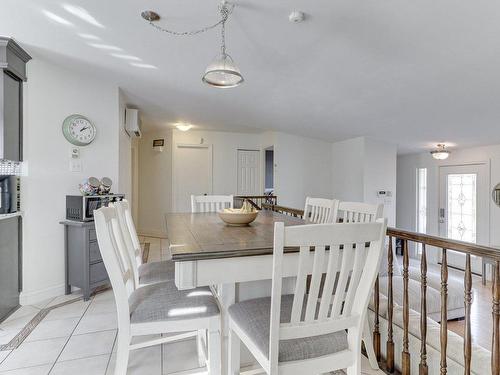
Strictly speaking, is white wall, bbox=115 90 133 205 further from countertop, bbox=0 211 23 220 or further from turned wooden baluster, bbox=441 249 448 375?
turned wooden baluster, bbox=441 249 448 375

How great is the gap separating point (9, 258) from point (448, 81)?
4.64 meters

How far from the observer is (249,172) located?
7.01 meters

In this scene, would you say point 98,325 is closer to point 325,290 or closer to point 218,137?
point 325,290

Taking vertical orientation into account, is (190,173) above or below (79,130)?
below

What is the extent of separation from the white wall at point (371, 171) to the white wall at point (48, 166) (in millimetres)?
4449

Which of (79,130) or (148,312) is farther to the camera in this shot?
(79,130)

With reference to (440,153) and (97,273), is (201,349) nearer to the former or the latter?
(97,273)

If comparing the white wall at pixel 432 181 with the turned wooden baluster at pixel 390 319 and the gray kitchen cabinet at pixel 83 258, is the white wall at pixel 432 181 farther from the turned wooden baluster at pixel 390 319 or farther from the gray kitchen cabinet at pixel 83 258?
the gray kitchen cabinet at pixel 83 258

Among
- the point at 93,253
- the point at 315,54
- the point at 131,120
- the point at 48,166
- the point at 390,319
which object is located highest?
the point at 315,54

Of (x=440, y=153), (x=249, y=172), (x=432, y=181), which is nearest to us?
Result: (x=440, y=153)

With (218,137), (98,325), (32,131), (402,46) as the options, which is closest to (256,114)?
(218,137)

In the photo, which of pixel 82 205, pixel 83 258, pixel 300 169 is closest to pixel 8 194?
pixel 82 205

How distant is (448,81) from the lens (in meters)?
3.03

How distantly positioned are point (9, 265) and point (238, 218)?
238cm
